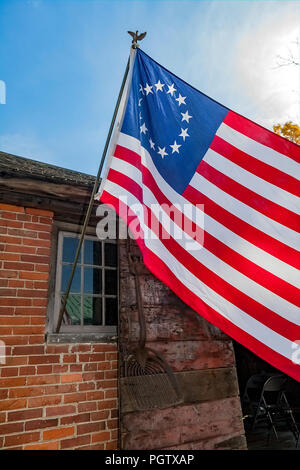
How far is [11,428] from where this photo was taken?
8.49ft

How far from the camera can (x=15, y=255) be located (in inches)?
120

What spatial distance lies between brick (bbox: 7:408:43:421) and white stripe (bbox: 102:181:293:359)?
6.19 ft

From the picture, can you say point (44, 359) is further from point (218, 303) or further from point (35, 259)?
point (218, 303)

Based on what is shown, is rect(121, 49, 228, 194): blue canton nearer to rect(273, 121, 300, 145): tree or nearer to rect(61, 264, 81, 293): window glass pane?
rect(61, 264, 81, 293): window glass pane

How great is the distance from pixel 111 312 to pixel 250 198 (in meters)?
2.10

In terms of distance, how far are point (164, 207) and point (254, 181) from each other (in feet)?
2.48

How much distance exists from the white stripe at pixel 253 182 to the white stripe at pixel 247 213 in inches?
6.1

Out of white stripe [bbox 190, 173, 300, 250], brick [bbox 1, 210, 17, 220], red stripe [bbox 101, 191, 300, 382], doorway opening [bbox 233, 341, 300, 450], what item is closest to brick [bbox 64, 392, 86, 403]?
red stripe [bbox 101, 191, 300, 382]

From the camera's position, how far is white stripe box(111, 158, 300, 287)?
84.9 inches

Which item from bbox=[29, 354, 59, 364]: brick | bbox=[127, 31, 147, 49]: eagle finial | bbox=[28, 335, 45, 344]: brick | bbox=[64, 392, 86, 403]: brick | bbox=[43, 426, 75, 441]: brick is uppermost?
bbox=[127, 31, 147, 49]: eagle finial

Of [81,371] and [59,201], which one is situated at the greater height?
[59,201]

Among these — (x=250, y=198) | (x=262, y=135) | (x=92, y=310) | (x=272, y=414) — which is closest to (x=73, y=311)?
(x=92, y=310)
